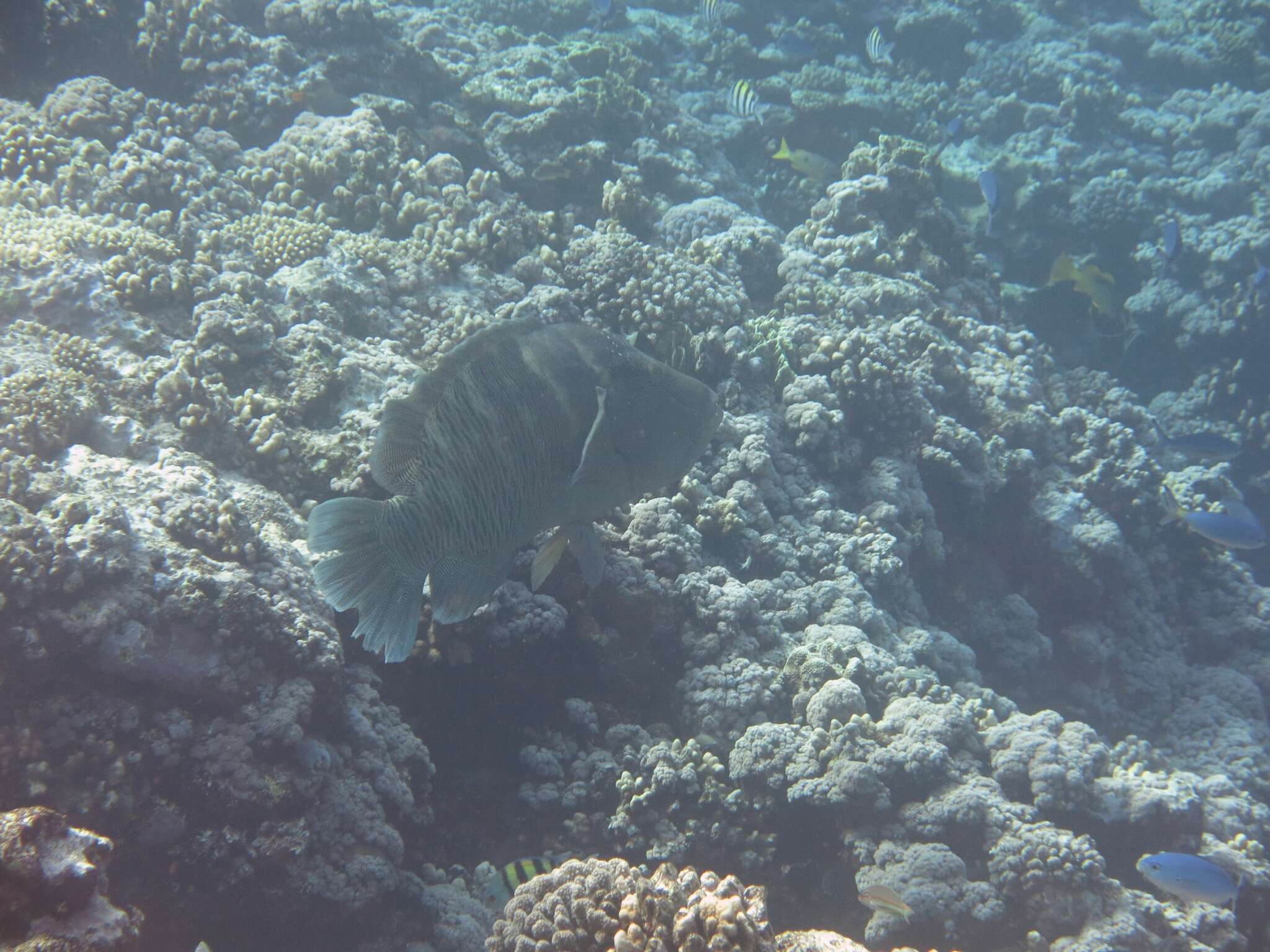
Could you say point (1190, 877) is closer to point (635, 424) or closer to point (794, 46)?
point (635, 424)

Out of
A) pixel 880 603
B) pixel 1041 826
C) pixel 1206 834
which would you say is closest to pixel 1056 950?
pixel 1041 826

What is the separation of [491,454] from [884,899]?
3.05m

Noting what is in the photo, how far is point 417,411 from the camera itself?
2555 millimetres

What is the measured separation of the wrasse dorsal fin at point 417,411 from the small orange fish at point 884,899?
122 inches

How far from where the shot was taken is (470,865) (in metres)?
3.81

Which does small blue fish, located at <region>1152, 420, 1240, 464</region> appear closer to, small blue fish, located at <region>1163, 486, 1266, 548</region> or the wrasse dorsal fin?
small blue fish, located at <region>1163, 486, 1266, 548</region>

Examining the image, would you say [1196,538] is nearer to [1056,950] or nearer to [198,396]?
[1056,950]

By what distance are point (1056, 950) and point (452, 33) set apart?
1474 centimetres

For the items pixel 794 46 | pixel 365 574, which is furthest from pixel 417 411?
pixel 794 46

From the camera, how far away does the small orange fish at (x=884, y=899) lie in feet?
11.3

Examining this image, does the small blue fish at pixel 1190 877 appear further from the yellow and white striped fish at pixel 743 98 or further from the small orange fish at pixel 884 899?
the yellow and white striped fish at pixel 743 98

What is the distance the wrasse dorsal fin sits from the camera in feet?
8.30

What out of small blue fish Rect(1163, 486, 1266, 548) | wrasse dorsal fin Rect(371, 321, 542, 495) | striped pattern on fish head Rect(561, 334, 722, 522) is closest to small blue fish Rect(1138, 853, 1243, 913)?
striped pattern on fish head Rect(561, 334, 722, 522)

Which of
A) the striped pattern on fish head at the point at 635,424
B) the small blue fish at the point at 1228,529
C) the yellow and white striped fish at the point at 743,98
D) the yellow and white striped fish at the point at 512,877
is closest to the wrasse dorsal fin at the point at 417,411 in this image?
the striped pattern on fish head at the point at 635,424
